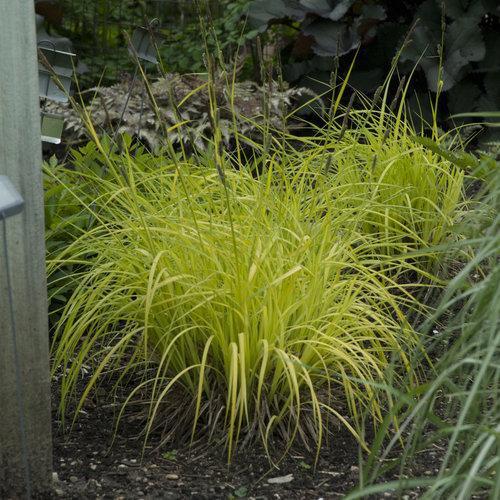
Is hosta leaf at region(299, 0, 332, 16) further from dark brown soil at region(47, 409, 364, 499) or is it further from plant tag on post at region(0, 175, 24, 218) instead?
plant tag on post at region(0, 175, 24, 218)

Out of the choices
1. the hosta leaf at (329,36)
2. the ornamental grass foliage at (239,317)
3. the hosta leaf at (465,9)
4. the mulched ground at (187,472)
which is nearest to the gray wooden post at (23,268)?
the mulched ground at (187,472)

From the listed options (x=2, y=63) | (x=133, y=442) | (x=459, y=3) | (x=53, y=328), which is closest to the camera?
(x=2, y=63)

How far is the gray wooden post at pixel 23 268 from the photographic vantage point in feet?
8.19

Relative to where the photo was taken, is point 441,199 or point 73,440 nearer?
point 73,440

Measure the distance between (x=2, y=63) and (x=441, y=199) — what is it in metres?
2.52

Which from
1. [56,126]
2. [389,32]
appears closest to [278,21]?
[389,32]

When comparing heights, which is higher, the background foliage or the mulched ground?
the background foliage

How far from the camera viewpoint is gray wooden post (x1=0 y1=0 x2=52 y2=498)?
250 cm

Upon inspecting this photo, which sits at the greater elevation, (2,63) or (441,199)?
(2,63)

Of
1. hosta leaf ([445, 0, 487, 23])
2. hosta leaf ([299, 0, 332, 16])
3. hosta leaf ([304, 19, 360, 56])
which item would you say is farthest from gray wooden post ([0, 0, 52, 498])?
hosta leaf ([445, 0, 487, 23])

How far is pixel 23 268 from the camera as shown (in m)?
2.60

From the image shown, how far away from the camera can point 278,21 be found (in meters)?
6.89

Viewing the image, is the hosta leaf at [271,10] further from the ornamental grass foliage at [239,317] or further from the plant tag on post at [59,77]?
the ornamental grass foliage at [239,317]

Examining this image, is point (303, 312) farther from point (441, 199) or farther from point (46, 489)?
point (441, 199)
